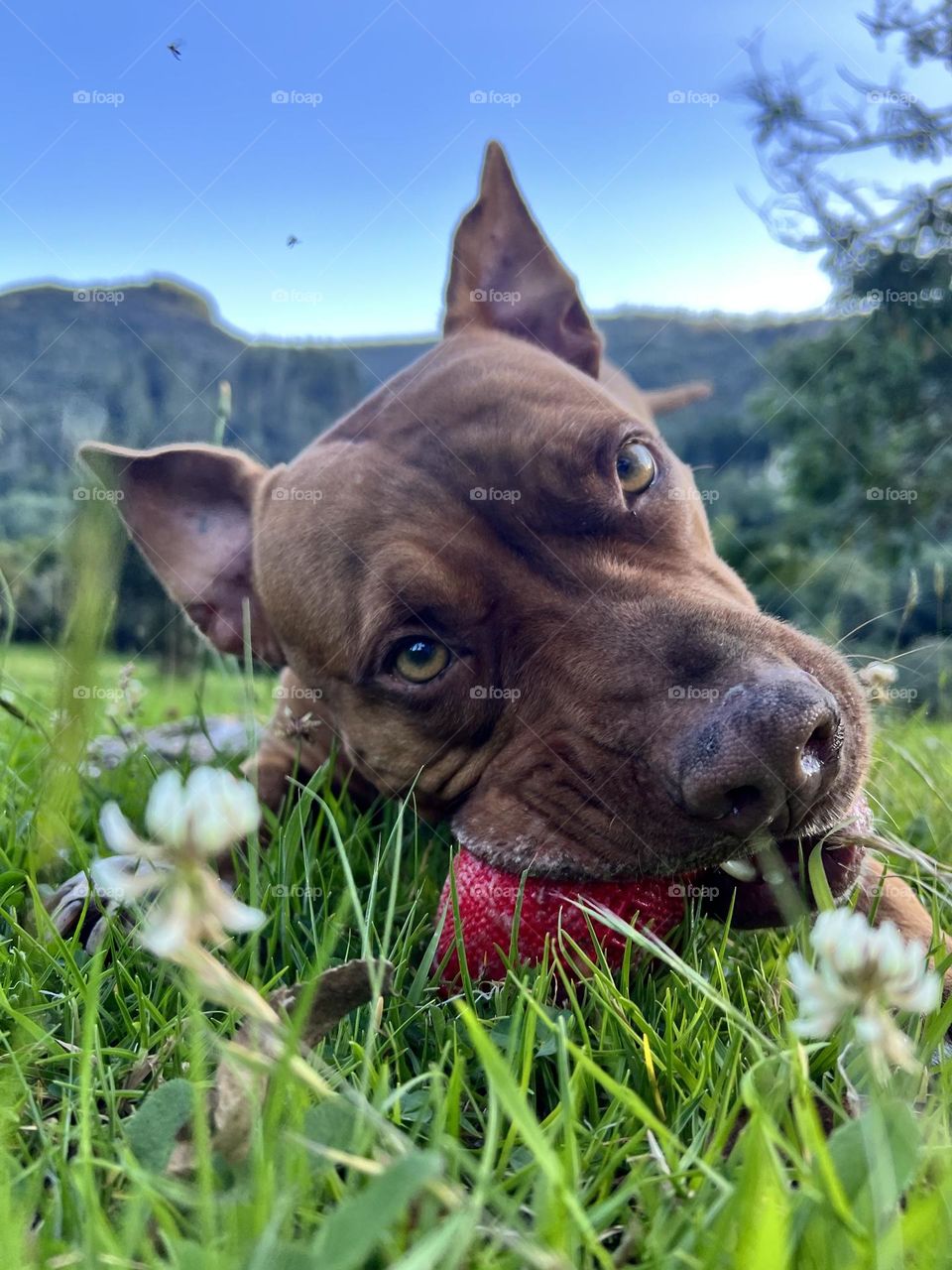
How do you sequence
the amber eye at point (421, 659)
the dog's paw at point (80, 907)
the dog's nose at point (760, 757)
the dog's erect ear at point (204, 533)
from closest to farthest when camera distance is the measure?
the dog's nose at point (760, 757) < the dog's paw at point (80, 907) < the amber eye at point (421, 659) < the dog's erect ear at point (204, 533)

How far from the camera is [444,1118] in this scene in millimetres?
1349

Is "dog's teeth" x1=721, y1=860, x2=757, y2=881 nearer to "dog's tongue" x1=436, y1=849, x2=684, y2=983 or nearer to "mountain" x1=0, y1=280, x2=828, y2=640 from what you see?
"dog's tongue" x1=436, y1=849, x2=684, y2=983

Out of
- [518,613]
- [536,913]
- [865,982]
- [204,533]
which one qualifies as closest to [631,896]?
[536,913]

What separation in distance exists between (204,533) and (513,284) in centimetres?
145

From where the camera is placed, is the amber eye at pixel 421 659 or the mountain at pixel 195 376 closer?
the amber eye at pixel 421 659

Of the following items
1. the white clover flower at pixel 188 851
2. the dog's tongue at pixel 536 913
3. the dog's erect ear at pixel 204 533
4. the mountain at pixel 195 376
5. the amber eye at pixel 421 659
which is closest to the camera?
the white clover flower at pixel 188 851

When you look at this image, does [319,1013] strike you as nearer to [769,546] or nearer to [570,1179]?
[570,1179]

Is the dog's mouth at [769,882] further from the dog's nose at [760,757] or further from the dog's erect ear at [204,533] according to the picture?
the dog's erect ear at [204,533]

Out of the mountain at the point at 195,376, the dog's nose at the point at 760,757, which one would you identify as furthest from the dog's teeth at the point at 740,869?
the mountain at the point at 195,376

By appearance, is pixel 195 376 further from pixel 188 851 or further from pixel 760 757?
pixel 188 851

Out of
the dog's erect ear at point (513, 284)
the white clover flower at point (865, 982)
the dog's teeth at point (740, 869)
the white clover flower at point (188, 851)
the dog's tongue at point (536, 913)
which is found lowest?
the dog's tongue at point (536, 913)

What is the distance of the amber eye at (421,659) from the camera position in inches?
107

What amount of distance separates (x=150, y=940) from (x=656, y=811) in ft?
4.21

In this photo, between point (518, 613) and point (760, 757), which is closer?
point (760, 757)
